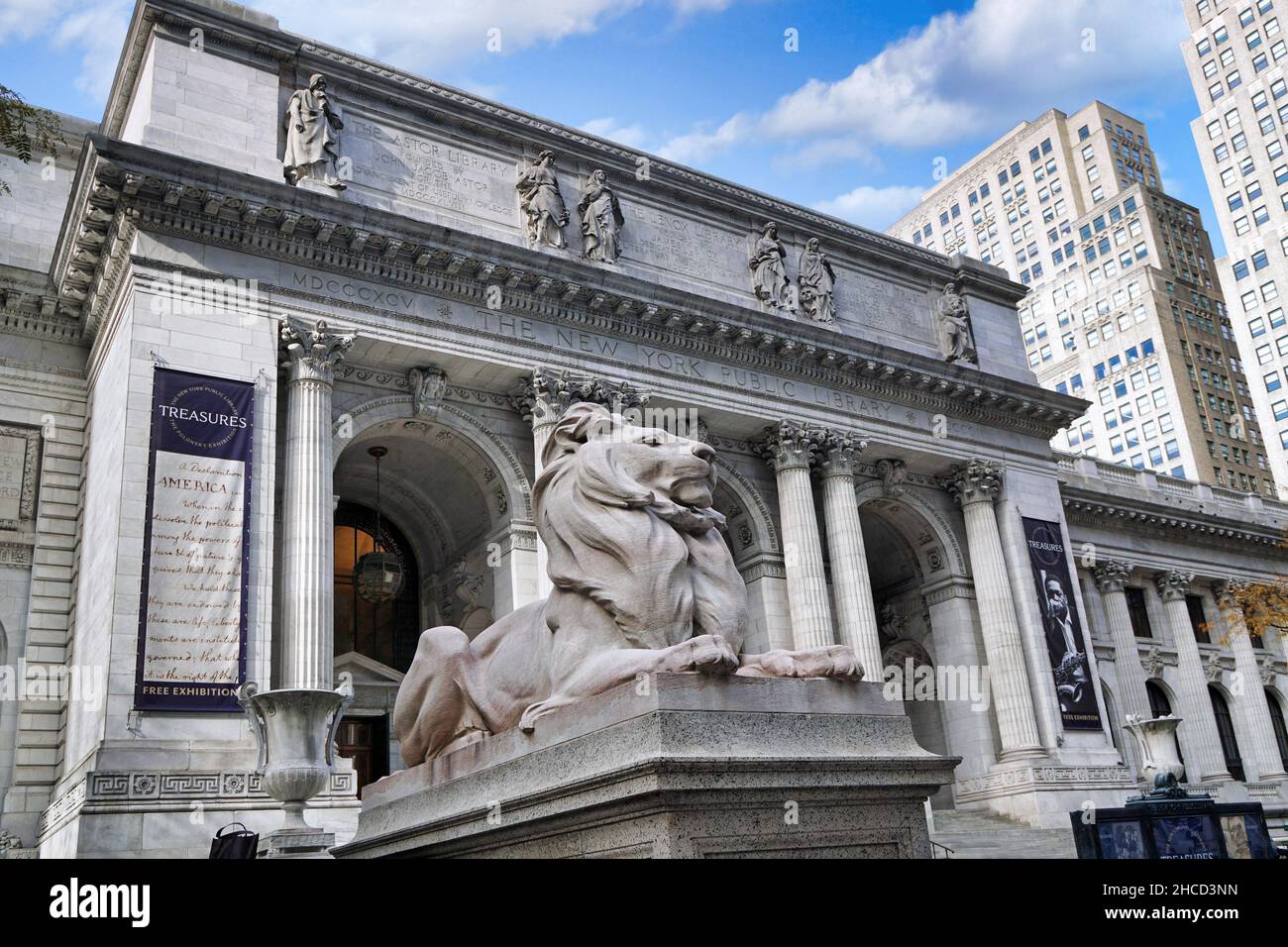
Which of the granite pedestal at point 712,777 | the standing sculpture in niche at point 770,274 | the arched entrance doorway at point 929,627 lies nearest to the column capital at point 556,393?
the standing sculpture in niche at point 770,274

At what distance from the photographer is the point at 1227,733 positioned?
1740 inches

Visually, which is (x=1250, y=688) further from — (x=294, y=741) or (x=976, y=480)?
(x=294, y=741)

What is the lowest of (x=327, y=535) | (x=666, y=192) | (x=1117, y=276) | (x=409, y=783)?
(x=409, y=783)

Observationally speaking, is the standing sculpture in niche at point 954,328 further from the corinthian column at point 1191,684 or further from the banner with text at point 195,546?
the banner with text at point 195,546

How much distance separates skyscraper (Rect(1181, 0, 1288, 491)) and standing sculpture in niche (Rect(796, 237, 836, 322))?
64156 millimetres

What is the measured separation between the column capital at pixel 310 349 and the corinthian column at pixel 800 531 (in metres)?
11.6

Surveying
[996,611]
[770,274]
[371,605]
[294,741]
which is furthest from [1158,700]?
[294,741]

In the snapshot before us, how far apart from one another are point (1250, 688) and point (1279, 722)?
3.52 m

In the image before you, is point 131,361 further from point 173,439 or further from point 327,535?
point 327,535

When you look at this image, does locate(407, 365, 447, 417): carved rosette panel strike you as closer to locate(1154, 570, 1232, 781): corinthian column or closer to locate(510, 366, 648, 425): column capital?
locate(510, 366, 648, 425): column capital

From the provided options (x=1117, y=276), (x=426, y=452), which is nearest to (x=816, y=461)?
(x=426, y=452)

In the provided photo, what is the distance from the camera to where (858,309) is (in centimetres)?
3300

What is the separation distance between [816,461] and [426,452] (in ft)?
33.8

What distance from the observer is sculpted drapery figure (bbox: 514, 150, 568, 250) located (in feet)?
86.9
